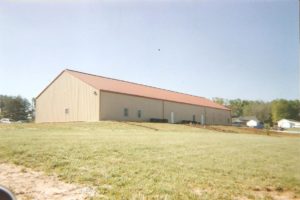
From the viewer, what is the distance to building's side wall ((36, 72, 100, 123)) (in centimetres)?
3484

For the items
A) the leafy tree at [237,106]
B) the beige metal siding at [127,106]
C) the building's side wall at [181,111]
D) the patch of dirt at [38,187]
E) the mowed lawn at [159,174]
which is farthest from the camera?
the leafy tree at [237,106]

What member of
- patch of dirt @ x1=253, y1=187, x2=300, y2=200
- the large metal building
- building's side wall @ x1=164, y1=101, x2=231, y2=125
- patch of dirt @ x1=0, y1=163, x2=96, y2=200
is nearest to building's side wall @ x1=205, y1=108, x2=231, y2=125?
building's side wall @ x1=164, y1=101, x2=231, y2=125

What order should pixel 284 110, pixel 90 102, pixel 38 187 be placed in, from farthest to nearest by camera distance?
1. pixel 284 110
2. pixel 90 102
3. pixel 38 187

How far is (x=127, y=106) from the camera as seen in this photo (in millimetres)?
38688

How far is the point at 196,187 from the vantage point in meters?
5.73

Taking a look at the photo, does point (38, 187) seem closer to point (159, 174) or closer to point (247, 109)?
point (159, 174)

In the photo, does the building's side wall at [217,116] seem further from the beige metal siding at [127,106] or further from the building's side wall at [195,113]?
the beige metal siding at [127,106]

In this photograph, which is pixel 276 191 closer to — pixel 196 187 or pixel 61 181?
pixel 196 187

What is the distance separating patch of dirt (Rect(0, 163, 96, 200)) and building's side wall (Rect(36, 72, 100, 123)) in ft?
91.8

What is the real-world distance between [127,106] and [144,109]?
3.99m

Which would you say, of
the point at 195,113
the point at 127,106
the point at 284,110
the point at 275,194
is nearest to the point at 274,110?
the point at 284,110

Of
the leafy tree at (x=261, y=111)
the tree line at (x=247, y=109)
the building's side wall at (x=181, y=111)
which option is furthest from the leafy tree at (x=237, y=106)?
the building's side wall at (x=181, y=111)

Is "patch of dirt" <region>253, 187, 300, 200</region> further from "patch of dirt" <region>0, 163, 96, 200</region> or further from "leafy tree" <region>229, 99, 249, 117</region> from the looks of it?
"leafy tree" <region>229, 99, 249, 117</region>

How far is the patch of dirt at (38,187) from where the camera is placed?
4.81 m
